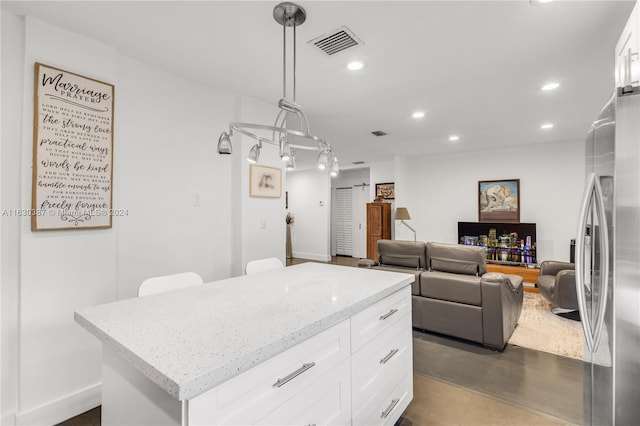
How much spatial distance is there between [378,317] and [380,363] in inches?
9.2

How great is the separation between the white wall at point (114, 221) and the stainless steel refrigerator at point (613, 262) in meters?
2.58

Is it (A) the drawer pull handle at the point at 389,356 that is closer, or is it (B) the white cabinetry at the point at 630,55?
(B) the white cabinetry at the point at 630,55

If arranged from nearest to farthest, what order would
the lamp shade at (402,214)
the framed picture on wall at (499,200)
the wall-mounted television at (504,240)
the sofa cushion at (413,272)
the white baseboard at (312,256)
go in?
the sofa cushion at (413,272)
the wall-mounted television at (504,240)
the framed picture on wall at (499,200)
the lamp shade at (402,214)
the white baseboard at (312,256)

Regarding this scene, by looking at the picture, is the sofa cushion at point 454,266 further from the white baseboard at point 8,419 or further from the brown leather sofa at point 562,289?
the white baseboard at point 8,419

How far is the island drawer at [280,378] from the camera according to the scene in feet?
2.82

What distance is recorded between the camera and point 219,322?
1.15 m

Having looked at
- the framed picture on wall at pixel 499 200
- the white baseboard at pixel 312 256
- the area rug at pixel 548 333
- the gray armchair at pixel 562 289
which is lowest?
the area rug at pixel 548 333

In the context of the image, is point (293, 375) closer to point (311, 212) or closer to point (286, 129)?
point (286, 129)

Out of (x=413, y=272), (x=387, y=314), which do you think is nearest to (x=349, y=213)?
(x=413, y=272)

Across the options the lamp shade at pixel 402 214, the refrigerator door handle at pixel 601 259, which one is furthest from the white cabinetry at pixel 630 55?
the lamp shade at pixel 402 214

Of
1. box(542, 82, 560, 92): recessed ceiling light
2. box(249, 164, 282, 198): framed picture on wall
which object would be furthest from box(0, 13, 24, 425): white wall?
box(542, 82, 560, 92): recessed ceiling light

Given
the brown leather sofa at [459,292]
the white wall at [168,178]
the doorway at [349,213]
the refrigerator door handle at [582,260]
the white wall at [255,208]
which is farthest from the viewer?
the doorway at [349,213]

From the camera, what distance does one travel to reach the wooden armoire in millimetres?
6906

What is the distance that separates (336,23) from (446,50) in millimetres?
890
